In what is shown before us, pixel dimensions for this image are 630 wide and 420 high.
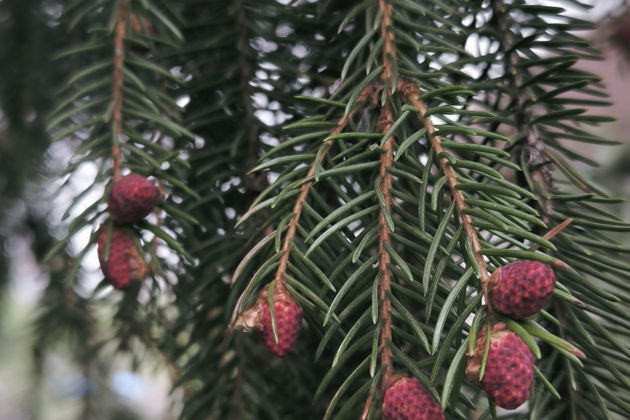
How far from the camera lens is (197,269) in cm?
48

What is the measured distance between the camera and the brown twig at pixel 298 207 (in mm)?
326

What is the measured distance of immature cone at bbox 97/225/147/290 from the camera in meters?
0.37

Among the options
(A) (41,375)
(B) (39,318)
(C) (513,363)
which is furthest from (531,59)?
(A) (41,375)

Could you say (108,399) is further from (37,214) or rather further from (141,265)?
(141,265)

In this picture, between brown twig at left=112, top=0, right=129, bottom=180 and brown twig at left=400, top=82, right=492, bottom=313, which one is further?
brown twig at left=112, top=0, right=129, bottom=180

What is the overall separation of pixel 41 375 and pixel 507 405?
2.97 feet

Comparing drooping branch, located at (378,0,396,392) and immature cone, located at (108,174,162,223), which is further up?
drooping branch, located at (378,0,396,392)

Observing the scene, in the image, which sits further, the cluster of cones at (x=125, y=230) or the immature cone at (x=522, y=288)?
the cluster of cones at (x=125, y=230)

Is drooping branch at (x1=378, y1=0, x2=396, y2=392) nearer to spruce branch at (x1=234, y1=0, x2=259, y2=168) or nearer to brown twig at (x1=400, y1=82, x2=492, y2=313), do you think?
brown twig at (x1=400, y1=82, x2=492, y2=313)

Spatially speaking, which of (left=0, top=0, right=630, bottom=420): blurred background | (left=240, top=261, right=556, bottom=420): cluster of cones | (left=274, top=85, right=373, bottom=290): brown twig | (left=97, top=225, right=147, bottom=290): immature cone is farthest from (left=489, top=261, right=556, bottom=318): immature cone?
(left=0, top=0, right=630, bottom=420): blurred background

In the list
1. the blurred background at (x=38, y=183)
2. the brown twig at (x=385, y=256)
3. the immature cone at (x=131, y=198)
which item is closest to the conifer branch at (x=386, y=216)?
the brown twig at (x=385, y=256)

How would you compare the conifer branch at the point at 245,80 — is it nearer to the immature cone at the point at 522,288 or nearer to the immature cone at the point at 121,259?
the immature cone at the point at 121,259

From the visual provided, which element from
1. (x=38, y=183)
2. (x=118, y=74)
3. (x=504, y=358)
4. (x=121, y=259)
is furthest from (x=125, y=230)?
(x=38, y=183)

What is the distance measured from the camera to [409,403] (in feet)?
0.89
